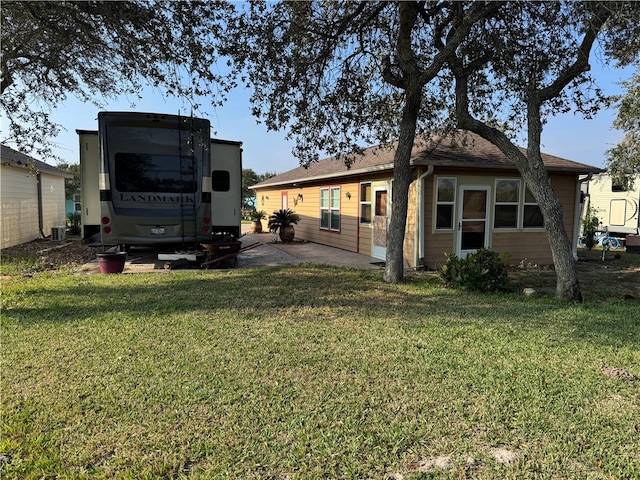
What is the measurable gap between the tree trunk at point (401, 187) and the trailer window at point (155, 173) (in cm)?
417

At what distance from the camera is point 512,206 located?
10.9 m

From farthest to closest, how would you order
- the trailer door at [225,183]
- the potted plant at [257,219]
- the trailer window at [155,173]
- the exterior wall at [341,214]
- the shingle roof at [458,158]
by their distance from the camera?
the potted plant at [257,219] < the exterior wall at [341,214] < the trailer door at [225,183] < the shingle roof at [458,158] < the trailer window at [155,173]

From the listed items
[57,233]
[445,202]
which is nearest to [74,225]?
[57,233]

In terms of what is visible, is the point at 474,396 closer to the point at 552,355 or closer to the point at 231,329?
the point at 552,355

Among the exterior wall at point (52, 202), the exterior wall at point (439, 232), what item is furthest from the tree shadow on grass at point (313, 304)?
the exterior wall at point (52, 202)

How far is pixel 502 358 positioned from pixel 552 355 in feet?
1.84

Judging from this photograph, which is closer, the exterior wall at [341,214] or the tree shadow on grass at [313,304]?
the tree shadow on grass at [313,304]

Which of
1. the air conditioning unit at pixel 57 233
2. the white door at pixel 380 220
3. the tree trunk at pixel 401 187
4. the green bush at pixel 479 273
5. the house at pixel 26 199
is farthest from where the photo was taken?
the air conditioning unit at pixel 57 233

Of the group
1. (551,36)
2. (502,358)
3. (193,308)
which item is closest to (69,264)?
(193,308)

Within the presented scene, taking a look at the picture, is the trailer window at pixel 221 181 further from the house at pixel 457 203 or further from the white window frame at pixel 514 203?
the white window frame at pixel 514 203

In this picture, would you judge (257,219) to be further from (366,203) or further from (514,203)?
(514,203)

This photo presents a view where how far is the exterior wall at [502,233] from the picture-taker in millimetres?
10008

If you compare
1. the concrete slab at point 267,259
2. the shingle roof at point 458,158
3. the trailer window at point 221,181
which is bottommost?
the concrete slab at point 267,259

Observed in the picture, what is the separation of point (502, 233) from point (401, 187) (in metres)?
4.40
